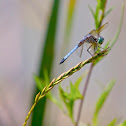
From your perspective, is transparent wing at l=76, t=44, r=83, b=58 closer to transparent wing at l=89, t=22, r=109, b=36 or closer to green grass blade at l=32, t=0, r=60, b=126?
transparent wing at l=89, t=22, r=109, b=36

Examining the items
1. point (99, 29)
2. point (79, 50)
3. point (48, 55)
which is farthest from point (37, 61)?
point (99, 29)

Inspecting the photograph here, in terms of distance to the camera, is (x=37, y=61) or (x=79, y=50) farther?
(x=37, y=61)

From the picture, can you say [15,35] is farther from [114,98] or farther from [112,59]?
[114,98]

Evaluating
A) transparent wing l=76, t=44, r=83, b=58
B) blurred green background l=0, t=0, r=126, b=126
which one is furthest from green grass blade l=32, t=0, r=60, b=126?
transparent wing l=76, t=44, r=83, b=58

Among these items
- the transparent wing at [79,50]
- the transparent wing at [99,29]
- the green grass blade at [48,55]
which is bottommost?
the transparent wing at [99,29]

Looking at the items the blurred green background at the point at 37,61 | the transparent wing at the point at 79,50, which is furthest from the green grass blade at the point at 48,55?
the transparent wing at the point at 79,50

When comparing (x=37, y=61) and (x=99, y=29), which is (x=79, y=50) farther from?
(x=37, y=61)

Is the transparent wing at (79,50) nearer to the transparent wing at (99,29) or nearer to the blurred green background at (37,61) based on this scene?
the transparent wing at (99,29)

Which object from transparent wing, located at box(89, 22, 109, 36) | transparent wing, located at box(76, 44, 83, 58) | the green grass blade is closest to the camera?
transparent wing, located at box(89, 22, 109, 36)
